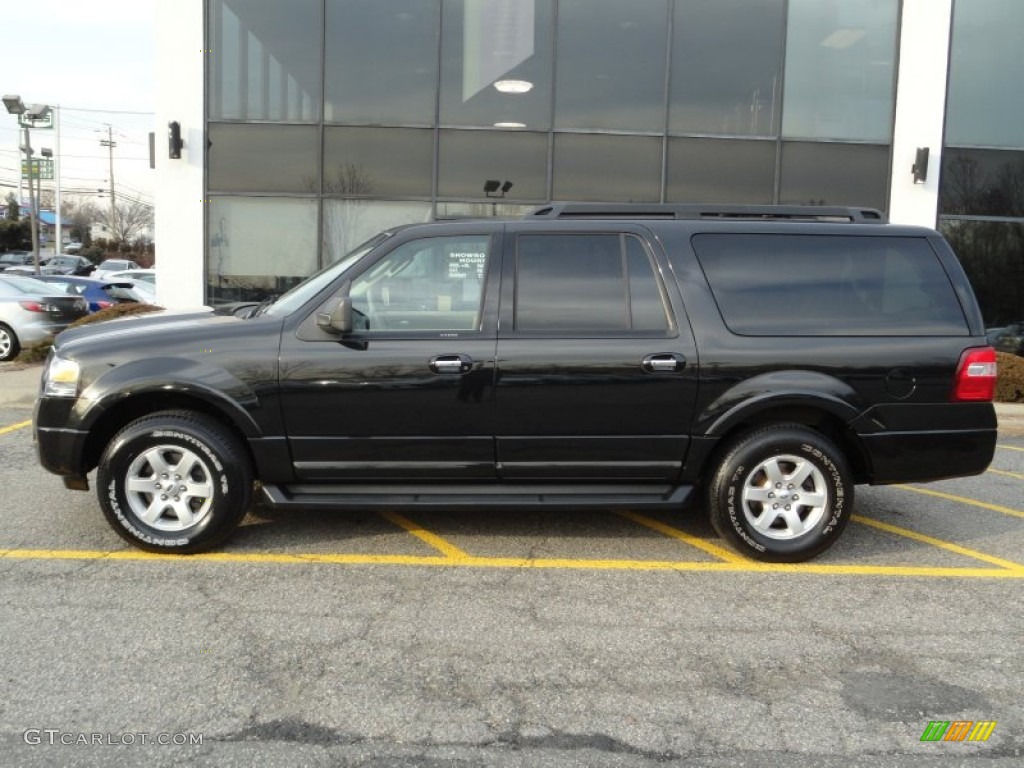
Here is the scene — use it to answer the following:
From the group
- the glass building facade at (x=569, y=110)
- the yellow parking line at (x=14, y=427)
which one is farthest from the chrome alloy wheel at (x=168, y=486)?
the glass building facade at (x=569, y=110)

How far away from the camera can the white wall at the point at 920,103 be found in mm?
13539

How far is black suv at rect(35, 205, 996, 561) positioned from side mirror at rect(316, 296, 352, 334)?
0.07ft

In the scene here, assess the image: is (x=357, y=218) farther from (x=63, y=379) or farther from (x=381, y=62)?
(x=63, y=379)

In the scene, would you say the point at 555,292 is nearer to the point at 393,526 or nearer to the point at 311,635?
the point at 393,526

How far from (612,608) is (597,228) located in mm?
2025

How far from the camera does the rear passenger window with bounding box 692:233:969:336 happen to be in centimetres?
460

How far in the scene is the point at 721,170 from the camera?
13727mm

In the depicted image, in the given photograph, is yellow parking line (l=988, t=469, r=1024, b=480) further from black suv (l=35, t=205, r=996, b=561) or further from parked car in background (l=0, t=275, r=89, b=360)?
parked car in background (l=0, t=275, r=89, b=360)

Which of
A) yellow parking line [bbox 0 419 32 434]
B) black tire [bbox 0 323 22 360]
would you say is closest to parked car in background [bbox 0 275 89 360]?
black tire [bbox 0 323 22 360]

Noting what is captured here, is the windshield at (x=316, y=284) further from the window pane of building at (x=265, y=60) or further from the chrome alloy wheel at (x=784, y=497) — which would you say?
the window pane of building at (x=265, y=60)

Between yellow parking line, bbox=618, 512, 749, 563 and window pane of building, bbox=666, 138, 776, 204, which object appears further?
window pane of building, bbox=666, 138, 776, 204

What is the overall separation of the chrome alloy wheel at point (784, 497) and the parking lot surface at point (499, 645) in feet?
0.75

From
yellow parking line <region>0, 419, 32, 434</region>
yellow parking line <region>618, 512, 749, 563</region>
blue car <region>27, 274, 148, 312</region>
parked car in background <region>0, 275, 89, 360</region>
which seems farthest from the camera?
blue car <region>27, 274, 148, 312</region>

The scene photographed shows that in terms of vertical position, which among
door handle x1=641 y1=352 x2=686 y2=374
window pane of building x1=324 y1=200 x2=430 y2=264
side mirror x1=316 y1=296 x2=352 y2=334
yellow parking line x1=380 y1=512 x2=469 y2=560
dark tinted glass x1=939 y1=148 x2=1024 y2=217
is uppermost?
dark tinted glass x1=939 y1=148 x2=1024 y2=217
